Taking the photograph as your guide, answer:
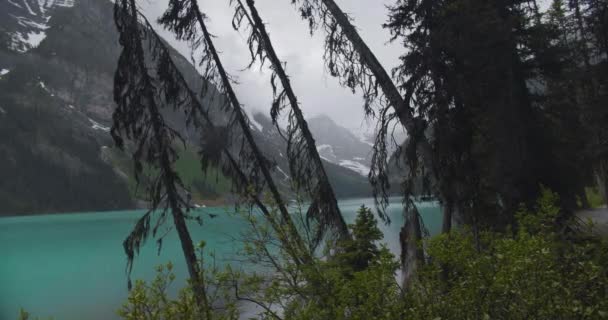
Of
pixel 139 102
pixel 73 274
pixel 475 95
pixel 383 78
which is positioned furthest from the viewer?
pixel 73 274

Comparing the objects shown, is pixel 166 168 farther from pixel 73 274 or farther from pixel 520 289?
pixel 73 274

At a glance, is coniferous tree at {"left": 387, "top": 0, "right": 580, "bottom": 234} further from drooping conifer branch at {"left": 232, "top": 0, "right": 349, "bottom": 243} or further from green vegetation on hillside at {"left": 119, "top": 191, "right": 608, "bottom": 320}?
green vegetation on hillside at {"left": 119, "top": 191, "right": 608, "bottom": 320}

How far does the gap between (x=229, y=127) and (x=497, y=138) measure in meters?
7.43

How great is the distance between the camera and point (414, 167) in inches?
314

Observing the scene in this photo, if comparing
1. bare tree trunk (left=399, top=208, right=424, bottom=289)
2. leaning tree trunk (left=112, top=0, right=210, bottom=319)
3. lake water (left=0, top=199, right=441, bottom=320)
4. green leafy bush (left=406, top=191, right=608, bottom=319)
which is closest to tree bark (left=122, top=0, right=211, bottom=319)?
leaning tree trunk (left=112, top=0, right=210, bottom=319)

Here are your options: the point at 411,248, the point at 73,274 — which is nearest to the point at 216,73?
the point at 411,248

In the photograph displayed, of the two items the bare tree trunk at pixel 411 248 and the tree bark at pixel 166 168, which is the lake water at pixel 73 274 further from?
the tree bark at pixel 166 168

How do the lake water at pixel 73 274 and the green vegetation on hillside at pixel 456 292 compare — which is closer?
the green vegetation on hillside at pixel 456 292

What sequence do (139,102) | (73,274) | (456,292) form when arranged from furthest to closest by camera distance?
(73,274) → (139,102) → (456,292)

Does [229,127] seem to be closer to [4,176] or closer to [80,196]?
[80,196]

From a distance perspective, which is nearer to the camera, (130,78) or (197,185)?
(130,78)

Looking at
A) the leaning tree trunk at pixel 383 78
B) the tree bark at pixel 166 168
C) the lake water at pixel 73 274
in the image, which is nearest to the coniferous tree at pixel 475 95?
the leaning tree trunk at pixel 383 78

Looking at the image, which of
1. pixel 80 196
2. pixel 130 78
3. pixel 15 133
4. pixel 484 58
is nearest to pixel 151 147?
pixel 130 78

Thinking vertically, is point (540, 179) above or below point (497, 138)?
below
